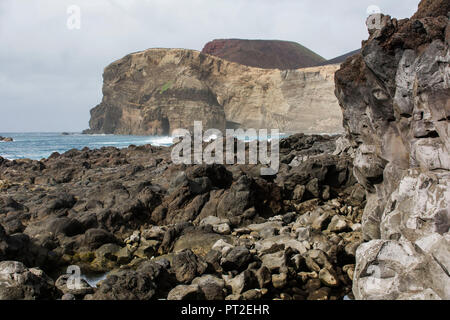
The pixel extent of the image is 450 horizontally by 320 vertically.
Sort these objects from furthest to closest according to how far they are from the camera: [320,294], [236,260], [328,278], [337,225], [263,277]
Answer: [337,225]
[236,260]
[328,278]
[263,277]
[320,294]

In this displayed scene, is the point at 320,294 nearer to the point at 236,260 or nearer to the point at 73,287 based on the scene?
the point at 236,260

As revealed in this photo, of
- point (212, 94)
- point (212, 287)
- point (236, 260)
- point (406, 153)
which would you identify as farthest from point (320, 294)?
point (212, 94)

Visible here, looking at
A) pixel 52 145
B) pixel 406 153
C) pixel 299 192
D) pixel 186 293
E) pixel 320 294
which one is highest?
pixel 406 153

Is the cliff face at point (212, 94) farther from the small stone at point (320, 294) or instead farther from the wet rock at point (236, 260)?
the small stone at point (320, 294)

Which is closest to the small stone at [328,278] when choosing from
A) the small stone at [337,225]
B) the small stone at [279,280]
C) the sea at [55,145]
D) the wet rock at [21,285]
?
the small stone at [279,280]

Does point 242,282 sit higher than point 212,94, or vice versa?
point 212,94

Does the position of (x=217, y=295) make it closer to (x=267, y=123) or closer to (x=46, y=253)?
(x=46, y=253)

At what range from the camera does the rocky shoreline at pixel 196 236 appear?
6.39 metres

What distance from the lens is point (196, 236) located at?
920 cm

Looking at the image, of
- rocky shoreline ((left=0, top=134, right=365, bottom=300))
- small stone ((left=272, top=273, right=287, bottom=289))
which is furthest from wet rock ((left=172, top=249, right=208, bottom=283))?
small stone ((left=272, top=273, right=287, bottom=289))

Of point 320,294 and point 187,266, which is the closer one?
point 320,294

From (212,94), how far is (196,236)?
6786 cm
